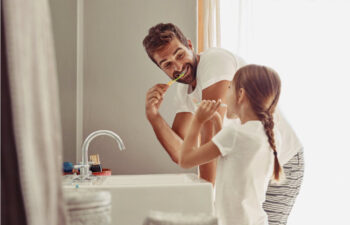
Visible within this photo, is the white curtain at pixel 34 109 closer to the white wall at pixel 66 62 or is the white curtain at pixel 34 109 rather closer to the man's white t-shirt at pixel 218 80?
the man's white t-shirt at pixel 218 80

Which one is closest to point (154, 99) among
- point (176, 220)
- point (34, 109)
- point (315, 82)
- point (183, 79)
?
point (183, 79)

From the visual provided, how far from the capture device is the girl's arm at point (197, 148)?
113cm

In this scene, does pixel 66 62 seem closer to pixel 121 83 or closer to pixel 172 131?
pixel 121 83

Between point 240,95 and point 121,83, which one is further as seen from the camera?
point 121,83

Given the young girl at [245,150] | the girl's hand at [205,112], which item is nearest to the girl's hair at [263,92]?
the young girl at [245,150]

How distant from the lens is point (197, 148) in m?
1.16

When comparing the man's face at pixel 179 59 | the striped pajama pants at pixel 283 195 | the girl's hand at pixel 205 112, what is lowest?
the striped pajama pants at pixel 283 195

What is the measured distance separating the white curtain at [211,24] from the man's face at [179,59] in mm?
442

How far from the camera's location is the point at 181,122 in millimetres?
1655

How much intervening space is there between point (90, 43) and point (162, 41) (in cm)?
45

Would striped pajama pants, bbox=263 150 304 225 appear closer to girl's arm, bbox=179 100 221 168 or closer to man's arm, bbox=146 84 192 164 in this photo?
girl's arm, bbox=179 100 221 168

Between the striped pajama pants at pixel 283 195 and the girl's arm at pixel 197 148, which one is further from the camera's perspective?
the striped pajama pants at pixel 283 195

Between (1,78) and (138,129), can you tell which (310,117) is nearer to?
(138,129)

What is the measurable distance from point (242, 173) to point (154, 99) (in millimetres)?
783
